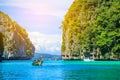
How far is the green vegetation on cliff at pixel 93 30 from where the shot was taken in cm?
9206

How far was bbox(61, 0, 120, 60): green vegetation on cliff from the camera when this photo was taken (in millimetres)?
92062

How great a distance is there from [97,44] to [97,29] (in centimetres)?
323

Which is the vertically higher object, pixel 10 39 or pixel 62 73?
pixel 10 39

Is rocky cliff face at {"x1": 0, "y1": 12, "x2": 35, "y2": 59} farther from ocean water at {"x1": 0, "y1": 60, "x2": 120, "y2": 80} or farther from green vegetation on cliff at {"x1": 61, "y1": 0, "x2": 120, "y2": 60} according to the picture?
ocean water at {"x1": 0, "y1": 60, "x2": 120, "y2": 80}

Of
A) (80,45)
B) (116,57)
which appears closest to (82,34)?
(80,45)

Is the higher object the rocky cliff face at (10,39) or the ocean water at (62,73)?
the rocky cliff face at (10,39)

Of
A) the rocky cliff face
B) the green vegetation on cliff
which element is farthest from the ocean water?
the rocky cliff face

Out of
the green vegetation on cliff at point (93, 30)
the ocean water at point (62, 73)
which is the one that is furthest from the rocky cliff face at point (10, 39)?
the ocean water at point (62, 73)

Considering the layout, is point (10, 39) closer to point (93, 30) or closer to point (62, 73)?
point (93, 30)

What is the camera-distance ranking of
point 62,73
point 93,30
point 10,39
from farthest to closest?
point 10,39
point 93,30
point 62,73

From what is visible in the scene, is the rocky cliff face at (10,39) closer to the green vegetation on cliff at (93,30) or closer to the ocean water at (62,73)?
the green vegetation on cliff at (93,30)

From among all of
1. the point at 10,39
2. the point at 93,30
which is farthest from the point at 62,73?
the point at 10,39

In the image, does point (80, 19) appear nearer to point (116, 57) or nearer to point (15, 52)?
point (116, 57)

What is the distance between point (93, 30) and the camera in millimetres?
96000
